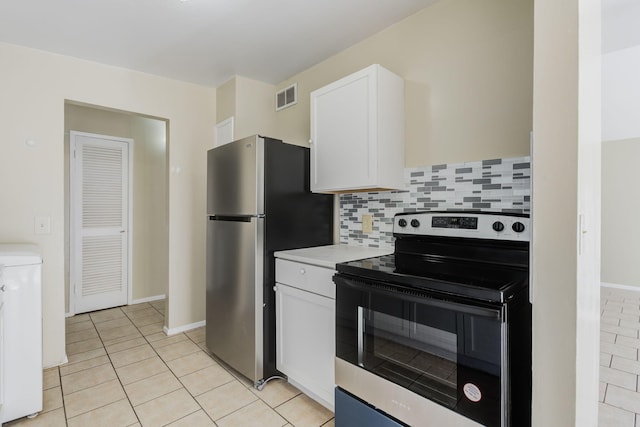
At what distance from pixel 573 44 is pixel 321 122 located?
1.55 m

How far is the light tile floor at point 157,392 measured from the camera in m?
1.82

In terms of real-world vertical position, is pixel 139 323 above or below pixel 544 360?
below

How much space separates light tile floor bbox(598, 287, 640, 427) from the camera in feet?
6.06

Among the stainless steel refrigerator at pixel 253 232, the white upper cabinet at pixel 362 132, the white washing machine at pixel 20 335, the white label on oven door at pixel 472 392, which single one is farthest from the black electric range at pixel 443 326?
the white washing machine at pixel 20 335

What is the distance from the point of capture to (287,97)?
3023mm

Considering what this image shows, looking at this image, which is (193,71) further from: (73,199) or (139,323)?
(139,323)

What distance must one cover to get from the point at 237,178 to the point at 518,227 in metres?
1.70

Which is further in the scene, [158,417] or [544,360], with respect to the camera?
[158,417]

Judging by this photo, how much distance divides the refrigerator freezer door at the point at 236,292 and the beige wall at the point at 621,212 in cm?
493

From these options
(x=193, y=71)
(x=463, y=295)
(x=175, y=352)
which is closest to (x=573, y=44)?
(x=463, y=295)

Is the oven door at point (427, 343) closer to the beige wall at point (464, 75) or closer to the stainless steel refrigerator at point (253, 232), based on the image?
the stainless steel refrigerator at point (253, 232)

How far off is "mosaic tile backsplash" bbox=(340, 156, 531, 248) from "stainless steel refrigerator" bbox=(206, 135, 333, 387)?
258mm

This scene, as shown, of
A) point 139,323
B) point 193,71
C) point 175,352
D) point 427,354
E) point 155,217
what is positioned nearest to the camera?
point 427,354

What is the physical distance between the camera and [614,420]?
180cm
